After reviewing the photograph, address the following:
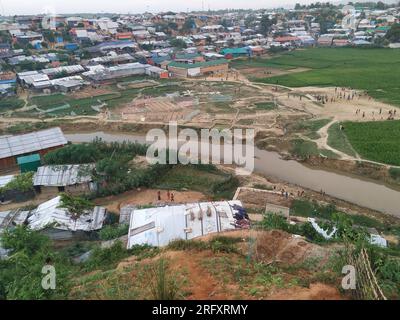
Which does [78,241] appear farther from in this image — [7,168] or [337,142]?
[337,142]

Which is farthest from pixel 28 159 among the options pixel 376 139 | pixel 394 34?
pixel 394 34

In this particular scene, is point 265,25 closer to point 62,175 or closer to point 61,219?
point 62,175

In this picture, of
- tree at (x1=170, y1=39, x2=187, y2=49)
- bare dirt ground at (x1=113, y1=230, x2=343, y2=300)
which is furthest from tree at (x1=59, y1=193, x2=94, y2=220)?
tree at (x1=170, y1=39, x2=187, y2=49)

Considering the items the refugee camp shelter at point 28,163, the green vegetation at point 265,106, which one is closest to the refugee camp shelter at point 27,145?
the refugee camp shelter at point 28,163

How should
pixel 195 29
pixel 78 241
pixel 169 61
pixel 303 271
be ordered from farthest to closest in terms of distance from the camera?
pixel 195 29
pixel 169 61
pixel 78 241
pixel 303 271

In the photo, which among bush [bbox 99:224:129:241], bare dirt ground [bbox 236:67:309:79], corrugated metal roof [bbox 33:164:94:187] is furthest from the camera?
bare dirt ground [bbox 236:67:309:79]

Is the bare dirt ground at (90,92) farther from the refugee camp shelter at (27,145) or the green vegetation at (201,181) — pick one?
the green vegetation at (201,181)

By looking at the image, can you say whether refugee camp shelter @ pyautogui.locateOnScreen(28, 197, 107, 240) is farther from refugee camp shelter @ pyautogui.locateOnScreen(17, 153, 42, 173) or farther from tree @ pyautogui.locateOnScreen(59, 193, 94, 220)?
refugee camp shelter @ pyautogui.locateOnScreen(17, 153, 42, 173)
